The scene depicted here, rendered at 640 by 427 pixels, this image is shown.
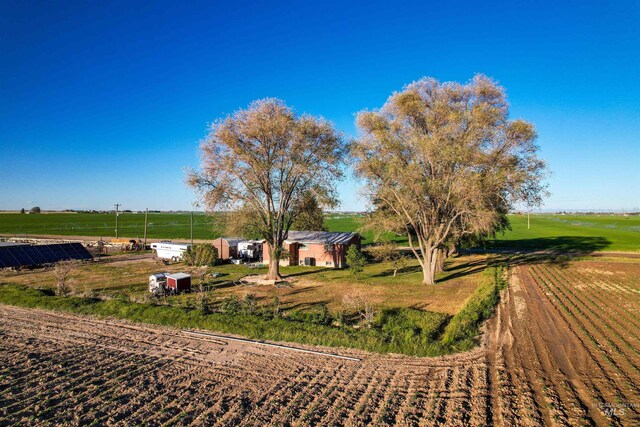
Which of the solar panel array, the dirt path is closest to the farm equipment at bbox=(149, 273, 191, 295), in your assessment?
the dirt path

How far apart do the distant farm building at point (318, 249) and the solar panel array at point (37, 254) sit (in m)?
21.3

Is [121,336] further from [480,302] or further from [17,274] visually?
[17,274]

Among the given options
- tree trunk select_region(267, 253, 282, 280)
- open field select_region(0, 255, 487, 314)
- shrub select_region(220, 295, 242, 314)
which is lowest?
open field select_region(0, 255, 487, 314)

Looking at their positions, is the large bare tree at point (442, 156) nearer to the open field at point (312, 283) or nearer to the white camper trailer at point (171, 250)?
the open field at point (312, 283)

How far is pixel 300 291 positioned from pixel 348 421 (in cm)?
1685

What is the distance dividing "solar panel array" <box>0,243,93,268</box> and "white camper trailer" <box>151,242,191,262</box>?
7393 mm

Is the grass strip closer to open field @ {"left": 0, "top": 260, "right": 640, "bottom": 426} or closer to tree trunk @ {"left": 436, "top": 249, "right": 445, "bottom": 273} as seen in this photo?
open field @ {"left": 0, "top": 260, "right": 640, "bottom": 426}

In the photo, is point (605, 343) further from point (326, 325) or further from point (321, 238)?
point (321, 238)

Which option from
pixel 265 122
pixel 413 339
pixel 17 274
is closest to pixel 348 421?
pixel 413 339

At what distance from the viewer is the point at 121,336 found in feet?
49.0

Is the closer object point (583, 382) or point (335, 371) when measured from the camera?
point (583, 382)

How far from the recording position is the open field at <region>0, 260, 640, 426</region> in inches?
345

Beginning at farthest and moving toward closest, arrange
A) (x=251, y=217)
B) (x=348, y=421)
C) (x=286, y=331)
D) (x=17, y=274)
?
(x=17, y=274)
(x=251, y=217)
(x=286, y=331)
(x=348, y=421)

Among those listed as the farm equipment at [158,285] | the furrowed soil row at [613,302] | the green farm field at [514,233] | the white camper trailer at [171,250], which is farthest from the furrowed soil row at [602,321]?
the white camper trailer at [171,250]
